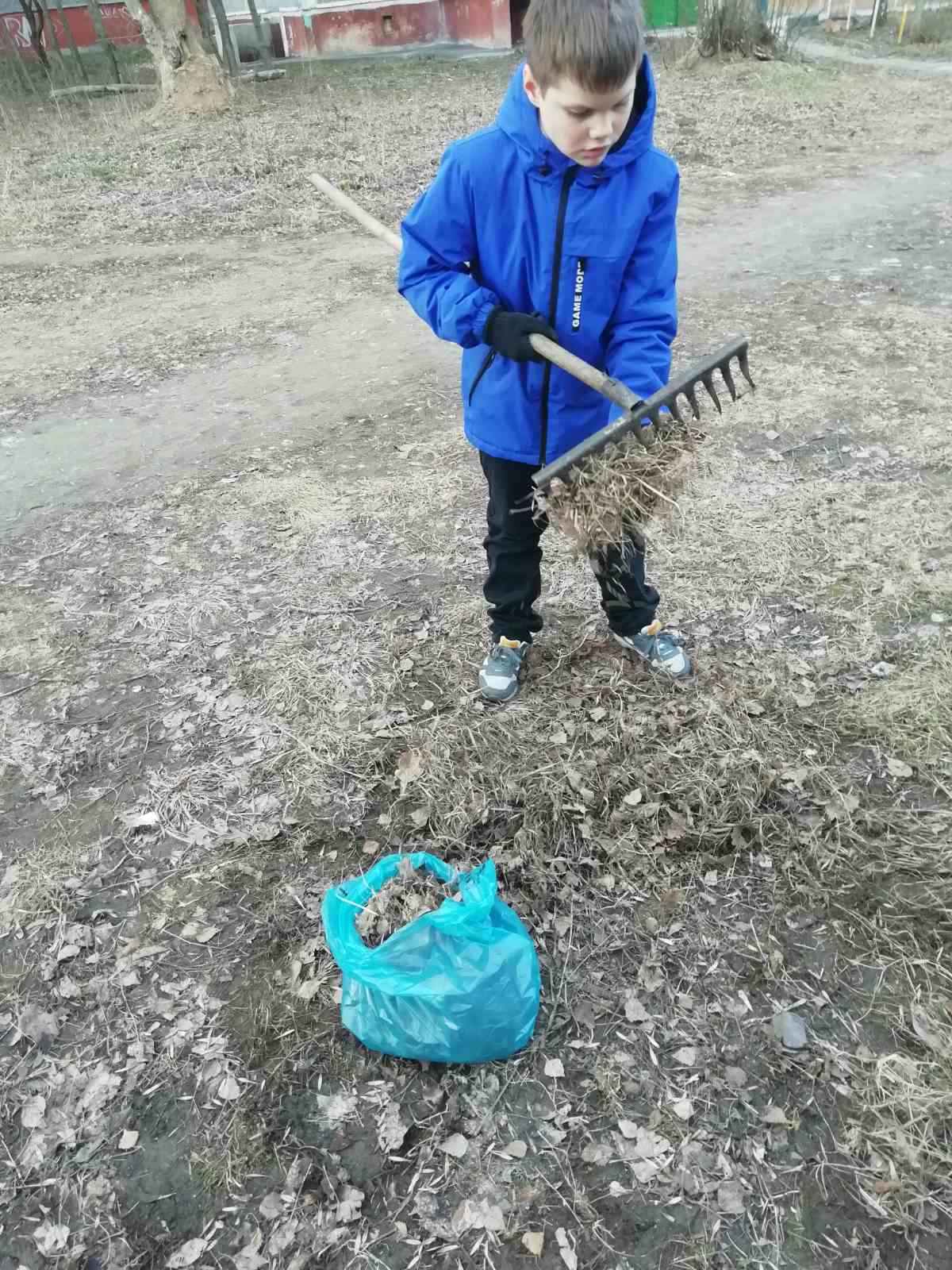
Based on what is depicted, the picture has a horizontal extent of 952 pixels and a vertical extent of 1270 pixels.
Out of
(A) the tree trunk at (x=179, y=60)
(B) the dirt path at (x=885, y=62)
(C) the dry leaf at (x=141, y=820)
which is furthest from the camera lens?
(B) the dirt path at (x=885, y=62)

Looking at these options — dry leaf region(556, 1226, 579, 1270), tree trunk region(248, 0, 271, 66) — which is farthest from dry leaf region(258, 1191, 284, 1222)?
tree trunk region(248, 0, 271, 66)

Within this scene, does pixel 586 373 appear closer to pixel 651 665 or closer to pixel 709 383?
pixel 709 383

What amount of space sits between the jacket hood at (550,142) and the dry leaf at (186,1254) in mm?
2751

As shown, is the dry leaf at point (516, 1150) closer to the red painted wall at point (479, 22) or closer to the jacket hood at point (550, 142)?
the jacket hood at point (550, 142)

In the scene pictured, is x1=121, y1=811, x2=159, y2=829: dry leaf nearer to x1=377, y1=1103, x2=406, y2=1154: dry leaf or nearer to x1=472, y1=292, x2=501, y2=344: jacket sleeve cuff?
x1=377, y1=1103, x2=406, y2=1154: dry leaf

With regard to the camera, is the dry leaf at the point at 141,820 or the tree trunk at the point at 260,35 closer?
the dry leaf at the point at 141,820

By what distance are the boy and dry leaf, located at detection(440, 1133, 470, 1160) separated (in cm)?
183

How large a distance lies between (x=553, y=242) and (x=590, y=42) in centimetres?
47

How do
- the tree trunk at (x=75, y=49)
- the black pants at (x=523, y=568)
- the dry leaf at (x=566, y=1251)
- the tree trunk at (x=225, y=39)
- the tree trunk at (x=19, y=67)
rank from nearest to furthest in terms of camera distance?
the dry leaf at (x=566, y=1251), the black pants at (x=523, y=568), the tree trunk at (x=225, y=39), the tree trunk at (x=19, y=67), the tree trunk at (x=75, y=49)

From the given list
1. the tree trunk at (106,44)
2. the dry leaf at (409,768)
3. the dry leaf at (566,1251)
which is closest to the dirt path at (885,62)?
the tree trunk at (106,44)

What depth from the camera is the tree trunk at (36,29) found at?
18844mm

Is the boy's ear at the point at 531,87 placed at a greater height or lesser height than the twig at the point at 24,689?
greater

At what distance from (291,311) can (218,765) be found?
508 cm

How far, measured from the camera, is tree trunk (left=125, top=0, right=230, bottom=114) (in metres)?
13.5
